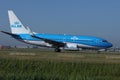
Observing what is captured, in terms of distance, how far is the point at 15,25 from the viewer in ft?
316

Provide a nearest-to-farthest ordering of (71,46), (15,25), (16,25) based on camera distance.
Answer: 1. (71,46)
2. (16,25)
3. (15,25)

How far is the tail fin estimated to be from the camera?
94562 millimetres

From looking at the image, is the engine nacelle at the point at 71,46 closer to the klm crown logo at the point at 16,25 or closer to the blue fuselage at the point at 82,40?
the blue fuselage at the point at 82,40

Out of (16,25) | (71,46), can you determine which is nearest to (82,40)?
(71,46)

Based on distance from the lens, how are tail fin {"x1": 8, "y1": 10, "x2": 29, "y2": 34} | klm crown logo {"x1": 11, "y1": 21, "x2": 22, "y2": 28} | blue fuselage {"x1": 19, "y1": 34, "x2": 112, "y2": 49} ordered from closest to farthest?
blue fuselage {"x1": 19, "y1": 34, "x2": 112, "y2": 49}
tail fin {"x1": 8, "y1": 10, "x2": 29, "y2": 34}
klm crown logo {"x1": 11, "y1": 21, "x2": 22, "y2": 28}

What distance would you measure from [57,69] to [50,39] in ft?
161

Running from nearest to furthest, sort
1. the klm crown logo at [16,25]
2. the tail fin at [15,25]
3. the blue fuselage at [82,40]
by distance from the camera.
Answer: the blue fuselage at [82,40]
the tail fin at [15,25]
the klm crown logo at [16,25]

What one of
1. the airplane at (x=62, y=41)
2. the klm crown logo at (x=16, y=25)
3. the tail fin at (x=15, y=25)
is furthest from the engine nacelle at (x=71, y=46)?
the klm crown logo at (x=16, y=25)

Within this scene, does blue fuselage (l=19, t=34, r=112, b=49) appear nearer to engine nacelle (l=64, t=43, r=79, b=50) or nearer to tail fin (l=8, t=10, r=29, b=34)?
engine nacelle (l=64, t=43, r=79, b=50)

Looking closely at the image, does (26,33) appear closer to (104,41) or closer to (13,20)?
(13,20)

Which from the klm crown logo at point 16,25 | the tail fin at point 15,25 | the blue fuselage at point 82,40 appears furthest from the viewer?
the klm crown logo at point 16,25

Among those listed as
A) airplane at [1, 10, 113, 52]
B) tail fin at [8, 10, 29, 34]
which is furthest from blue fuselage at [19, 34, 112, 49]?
tail fin at [8, 10, 29, 34]

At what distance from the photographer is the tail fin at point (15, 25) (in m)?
94.6

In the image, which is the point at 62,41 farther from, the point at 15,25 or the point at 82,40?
the point at 15,25
